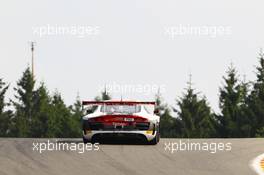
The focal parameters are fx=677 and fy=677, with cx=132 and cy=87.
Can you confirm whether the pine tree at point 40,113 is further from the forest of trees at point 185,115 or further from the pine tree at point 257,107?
the pine tree at point 257,107

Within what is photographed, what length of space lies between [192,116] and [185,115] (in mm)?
1054

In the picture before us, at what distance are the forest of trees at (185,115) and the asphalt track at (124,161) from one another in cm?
5191

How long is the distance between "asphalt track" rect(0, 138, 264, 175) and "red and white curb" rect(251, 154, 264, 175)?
0.12 metres

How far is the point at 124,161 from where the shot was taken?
13.1 m

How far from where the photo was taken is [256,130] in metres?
70.6

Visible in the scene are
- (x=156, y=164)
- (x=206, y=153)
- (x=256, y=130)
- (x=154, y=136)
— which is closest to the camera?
(x=156, y=164)

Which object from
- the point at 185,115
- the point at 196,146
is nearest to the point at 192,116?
the point at 185,115

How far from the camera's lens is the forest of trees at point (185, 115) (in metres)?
71.9

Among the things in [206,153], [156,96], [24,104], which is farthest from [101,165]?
[156,96]

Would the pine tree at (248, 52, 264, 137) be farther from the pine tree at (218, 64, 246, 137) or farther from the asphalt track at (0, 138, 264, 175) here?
the asphalt track at (0, 138, 264, 175)

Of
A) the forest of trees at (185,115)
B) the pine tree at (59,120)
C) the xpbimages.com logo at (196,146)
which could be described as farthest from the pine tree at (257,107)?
the xpbimages.com logo at (196,146)

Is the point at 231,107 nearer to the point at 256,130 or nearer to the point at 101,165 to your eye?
the point at 256,130

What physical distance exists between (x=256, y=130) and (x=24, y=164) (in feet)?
199

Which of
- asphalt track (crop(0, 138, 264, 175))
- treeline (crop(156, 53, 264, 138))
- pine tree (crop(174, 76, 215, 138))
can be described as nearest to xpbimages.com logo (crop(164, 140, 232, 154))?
asphalt track (crop(0, 138, 264, 175))
